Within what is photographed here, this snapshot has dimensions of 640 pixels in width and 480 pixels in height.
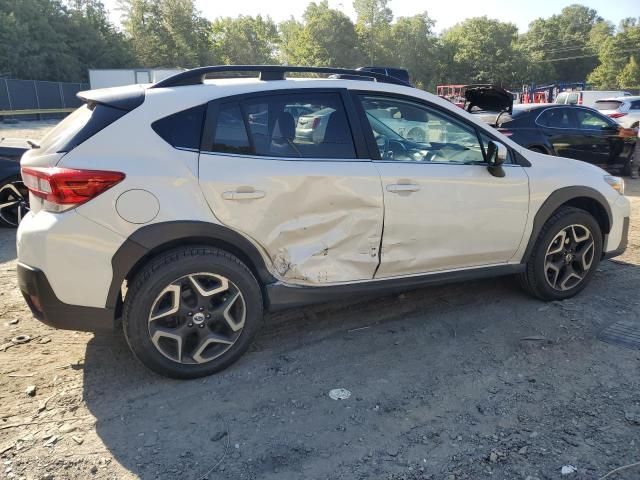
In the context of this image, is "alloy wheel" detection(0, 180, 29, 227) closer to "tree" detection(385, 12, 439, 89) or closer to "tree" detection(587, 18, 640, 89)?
"tree" detection(587, 18, 640, 89)

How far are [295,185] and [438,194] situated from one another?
41.0 inches

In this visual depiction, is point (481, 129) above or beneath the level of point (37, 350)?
above

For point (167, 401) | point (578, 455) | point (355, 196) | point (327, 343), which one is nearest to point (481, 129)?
point (355, 196)

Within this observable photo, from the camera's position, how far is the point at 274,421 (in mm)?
2857

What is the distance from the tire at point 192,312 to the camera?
9.84ft

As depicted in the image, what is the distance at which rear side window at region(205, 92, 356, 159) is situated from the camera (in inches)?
127

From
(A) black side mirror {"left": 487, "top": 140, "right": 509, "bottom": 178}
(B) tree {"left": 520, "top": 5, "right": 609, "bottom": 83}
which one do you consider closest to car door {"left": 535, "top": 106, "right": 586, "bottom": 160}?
(A) black side mirror {"left": 487, "top": 140, "right": 509, "bottom": 178}

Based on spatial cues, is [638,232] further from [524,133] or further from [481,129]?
[481,129]

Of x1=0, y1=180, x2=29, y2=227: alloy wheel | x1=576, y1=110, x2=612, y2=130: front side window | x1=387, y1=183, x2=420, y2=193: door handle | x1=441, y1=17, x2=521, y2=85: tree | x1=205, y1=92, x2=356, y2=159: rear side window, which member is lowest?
x1=0, y1=180, x2=29, y2=227: alloy wheel

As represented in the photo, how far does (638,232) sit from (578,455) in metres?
4.89

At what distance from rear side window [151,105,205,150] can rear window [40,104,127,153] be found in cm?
23

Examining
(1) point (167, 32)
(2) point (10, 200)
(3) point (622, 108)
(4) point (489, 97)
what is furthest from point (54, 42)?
(4) point (489, 97)

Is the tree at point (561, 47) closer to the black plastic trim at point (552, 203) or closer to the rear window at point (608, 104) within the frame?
the rear window at point (608, 104)

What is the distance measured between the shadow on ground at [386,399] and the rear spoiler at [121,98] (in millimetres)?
1604
